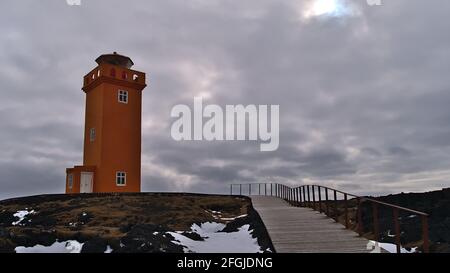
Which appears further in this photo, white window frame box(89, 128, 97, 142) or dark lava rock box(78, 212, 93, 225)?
white window frame box(89, 128, 97, 142)

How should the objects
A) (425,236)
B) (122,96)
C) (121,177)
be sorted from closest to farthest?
(425,236) → (121,177) → (122,96)

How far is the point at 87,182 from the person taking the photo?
2773 centimetres

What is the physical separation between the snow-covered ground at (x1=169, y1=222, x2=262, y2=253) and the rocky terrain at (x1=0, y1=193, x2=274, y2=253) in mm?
108

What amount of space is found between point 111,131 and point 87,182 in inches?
149

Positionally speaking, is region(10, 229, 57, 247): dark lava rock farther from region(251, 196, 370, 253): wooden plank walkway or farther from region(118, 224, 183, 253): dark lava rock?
region(251, 196, 370, 253): wooden plank walkway

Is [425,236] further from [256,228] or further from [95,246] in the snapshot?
[95,246]

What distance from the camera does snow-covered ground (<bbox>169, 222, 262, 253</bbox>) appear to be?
555 inches

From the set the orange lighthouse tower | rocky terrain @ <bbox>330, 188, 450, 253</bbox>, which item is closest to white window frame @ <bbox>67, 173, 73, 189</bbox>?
the orange lighthouse tower

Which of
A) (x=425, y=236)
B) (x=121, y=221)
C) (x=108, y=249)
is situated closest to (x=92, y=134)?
(x=121, y=221)

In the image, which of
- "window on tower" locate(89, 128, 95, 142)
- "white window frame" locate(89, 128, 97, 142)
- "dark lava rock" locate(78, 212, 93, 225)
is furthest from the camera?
"window on tower" locate(89, 128, 95, 142)

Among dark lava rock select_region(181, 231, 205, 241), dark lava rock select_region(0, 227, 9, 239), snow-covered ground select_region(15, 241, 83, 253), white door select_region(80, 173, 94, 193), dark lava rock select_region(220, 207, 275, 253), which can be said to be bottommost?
snow-covered ground select_region(15, 241, 83, 253)
